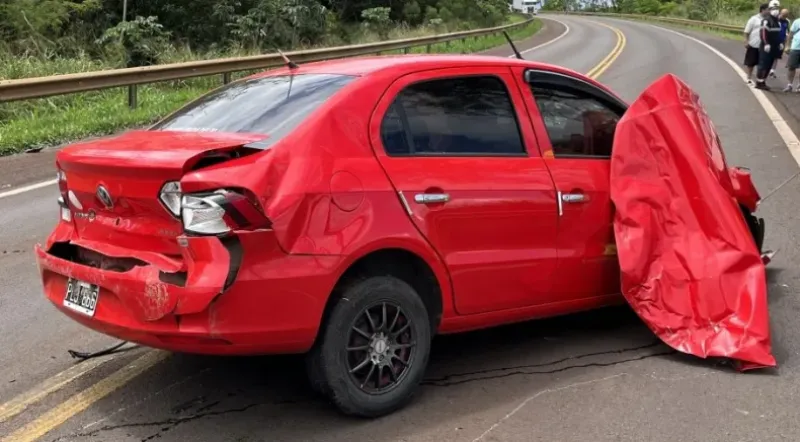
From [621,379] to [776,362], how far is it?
95cm

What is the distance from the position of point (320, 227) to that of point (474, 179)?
987 millimetres

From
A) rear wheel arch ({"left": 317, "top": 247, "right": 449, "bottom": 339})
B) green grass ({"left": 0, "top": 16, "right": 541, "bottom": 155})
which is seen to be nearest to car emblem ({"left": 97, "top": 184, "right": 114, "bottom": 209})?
rear wheel arch ({"left": 317, "top": 247, "right": 449, "bottom": 339})

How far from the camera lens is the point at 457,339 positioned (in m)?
5.30

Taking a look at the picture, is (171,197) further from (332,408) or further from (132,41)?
(132,41)

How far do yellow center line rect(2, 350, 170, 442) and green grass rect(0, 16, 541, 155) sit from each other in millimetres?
8163

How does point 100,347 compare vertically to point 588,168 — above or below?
below

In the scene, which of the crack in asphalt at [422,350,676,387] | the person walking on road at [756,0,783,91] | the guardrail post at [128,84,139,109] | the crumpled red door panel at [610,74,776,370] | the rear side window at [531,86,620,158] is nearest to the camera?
the crack in asphalt at [422,350,676,387]

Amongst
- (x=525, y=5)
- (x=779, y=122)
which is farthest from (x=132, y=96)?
(x=525, y=5)

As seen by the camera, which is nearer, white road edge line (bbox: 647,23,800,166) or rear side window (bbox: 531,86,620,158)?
rear side window (bbox: 531,86,620,158)

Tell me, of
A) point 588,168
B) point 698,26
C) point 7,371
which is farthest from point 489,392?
point 698,26

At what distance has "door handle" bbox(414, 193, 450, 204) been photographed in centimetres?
416

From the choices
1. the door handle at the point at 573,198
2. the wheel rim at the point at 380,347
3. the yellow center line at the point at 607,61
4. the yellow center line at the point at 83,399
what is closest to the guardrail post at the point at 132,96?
the yellow center line at the point at 607,61

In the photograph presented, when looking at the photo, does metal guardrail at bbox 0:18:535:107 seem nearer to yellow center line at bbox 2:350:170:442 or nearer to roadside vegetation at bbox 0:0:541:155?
roadside vegetation at bbox 0:0:541:155

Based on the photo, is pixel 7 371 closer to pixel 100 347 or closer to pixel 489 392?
pixel 100 347
